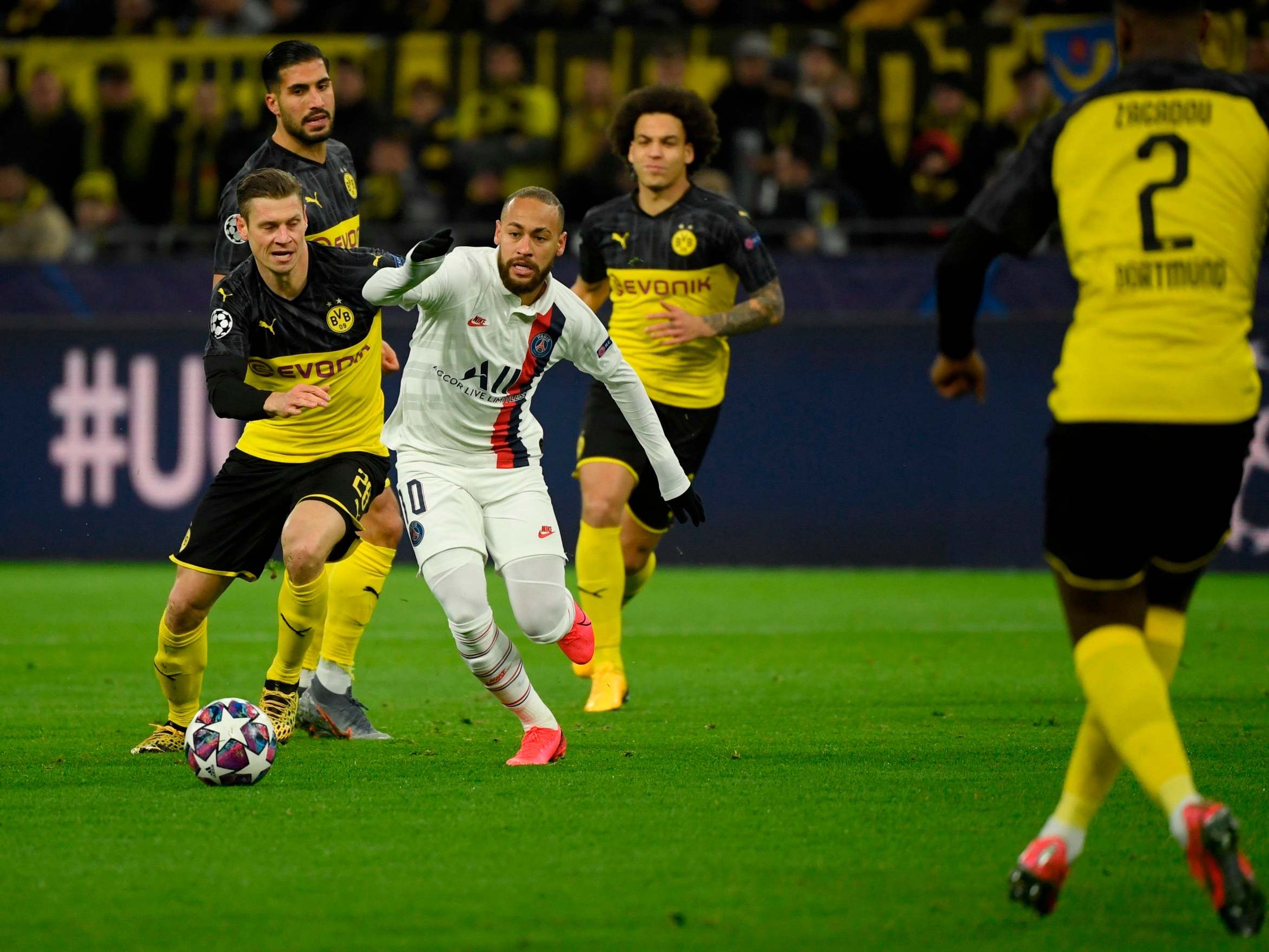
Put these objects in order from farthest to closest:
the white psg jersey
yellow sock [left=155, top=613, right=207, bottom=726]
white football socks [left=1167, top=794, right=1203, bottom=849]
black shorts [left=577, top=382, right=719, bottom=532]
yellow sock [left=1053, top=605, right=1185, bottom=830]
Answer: black shorts [left=577, top=382, right=719, bottom=532] → yellow sock [left=155, top=613, right=207, bottom=726] → the white psg jersey → yellow sock [left=1053, top=605, right=1185, bottom=830] → white football socks [left=1167, top=794, right=1203, bottom=849]

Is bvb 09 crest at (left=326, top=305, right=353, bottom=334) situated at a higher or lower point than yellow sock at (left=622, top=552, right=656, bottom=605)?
higher

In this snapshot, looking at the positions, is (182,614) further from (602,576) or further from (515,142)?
(515,142)

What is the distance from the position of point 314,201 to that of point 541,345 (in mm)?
1191

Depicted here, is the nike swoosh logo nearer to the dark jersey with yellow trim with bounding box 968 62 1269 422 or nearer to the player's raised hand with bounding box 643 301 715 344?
the player's raised hand with bounding box 643 301 715 344

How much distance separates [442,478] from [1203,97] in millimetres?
3153

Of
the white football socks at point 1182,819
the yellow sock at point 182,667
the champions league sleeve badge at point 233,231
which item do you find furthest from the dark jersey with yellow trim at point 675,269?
the white football socks at point 1182,819

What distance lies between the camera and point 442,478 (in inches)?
251

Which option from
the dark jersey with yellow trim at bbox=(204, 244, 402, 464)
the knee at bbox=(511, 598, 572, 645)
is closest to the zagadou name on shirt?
the knee at bbox=(511, 598, 572, 645)

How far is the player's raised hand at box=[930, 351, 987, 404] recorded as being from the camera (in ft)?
14.1

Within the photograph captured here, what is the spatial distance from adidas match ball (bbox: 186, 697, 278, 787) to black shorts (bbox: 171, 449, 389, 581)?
30.2 inches

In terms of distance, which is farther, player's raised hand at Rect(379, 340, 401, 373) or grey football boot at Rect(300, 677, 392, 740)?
player's raised hand at Rect(379, 340, 401, 373)

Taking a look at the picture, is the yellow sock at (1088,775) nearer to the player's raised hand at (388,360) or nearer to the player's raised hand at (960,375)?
the player's raised hand at (960,375)

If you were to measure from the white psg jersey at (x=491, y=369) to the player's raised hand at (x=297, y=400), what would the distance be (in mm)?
718

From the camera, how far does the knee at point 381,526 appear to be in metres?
7.18
